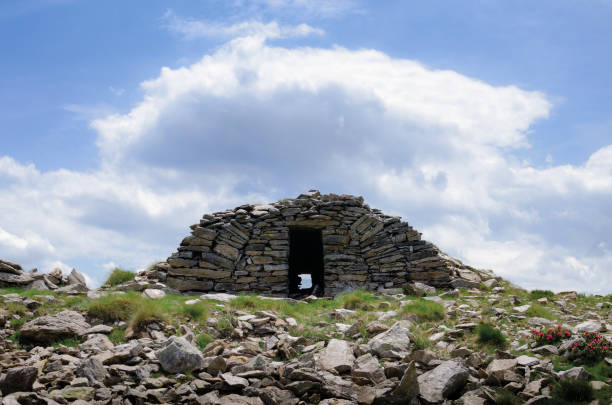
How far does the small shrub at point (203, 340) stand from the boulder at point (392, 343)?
2932 mm

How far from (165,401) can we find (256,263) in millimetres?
9249

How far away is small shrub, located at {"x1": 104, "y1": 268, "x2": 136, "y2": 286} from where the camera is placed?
14789mm

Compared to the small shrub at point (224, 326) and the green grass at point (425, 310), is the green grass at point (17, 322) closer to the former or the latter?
the small shrub at point (224, 326)

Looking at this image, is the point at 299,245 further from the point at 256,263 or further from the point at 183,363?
the point at 183,363

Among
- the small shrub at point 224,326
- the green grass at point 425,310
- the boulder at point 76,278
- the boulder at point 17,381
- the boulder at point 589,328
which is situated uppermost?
the boulder at point 76,278

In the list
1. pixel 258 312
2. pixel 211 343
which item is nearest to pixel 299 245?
pixel 258 312

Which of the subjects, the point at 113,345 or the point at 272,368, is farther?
the point at 113,345

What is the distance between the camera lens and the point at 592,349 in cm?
723

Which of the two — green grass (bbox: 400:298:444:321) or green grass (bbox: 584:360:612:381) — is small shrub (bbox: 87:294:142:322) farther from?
green grass (bbox: 584:360:612:381)

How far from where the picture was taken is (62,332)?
27.6 feet

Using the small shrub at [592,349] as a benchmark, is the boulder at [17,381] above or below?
below

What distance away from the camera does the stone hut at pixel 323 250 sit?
15.2 metres

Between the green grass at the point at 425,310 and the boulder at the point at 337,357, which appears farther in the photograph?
the green grass at the point at 425,310

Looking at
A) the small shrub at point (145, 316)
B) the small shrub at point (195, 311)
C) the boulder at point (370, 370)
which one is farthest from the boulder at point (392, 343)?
the small shrub at point (145, 316)
